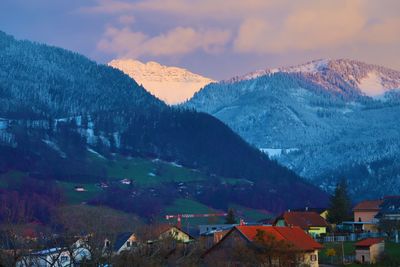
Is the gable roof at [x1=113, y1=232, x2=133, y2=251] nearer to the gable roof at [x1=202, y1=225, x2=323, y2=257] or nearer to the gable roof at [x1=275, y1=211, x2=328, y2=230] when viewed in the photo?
the gable roof at [x1=202, y1=225, x2=323, y2=257]

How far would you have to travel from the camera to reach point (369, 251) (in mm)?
99375

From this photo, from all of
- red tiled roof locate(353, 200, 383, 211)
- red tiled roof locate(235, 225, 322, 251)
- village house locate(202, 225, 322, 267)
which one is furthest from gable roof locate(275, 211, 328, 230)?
village house locate(202, 225, 322, 267)

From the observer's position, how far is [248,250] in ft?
290

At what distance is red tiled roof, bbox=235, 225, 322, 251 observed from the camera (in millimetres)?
93500

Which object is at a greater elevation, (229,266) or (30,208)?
(30,208)

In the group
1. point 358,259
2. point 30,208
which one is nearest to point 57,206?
point 30,208

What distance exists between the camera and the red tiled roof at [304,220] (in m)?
134

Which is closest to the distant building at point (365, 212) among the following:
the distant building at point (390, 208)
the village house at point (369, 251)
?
the distant building at point (390, 208)

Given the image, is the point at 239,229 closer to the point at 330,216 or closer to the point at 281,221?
the point at 281,221

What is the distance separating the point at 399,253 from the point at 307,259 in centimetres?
1211

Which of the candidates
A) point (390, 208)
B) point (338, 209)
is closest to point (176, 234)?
point (338, 209)

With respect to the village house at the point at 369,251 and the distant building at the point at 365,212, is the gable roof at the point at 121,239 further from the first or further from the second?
the distant building at the point at 365,212

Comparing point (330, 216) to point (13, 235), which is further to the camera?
point (330, 216)

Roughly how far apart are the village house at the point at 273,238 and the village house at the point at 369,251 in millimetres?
5511
